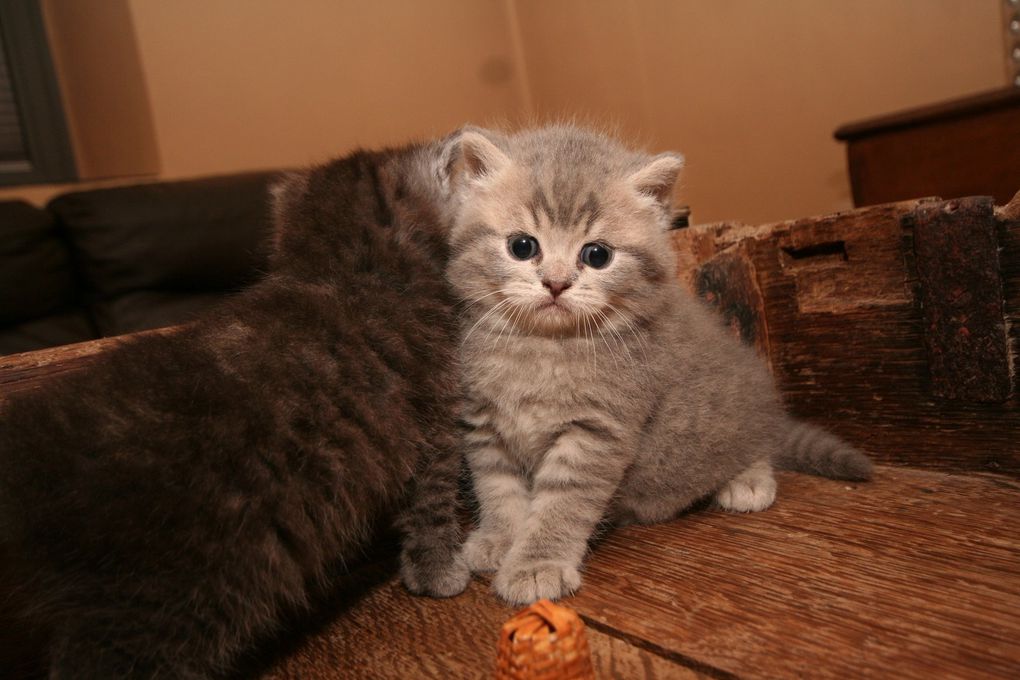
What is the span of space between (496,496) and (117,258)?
196 centimetres

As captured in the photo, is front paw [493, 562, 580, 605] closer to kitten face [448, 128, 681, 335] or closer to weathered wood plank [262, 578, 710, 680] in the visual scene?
weathered wood plank [262, 578, 710, 680]

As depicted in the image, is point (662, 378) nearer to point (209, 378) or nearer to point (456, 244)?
point (456, 244)

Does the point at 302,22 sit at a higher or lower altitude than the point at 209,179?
higher

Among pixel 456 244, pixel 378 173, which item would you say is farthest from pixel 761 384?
pixel 378 173

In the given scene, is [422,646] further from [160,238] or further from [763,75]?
[763,75]

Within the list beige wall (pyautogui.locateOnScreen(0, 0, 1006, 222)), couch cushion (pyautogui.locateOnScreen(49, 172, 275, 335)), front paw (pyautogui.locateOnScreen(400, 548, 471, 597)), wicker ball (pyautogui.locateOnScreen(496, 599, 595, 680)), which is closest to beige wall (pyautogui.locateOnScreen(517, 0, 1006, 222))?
beige wall (pyautogui.locateOnScreen(0, 0, 1006, 222))

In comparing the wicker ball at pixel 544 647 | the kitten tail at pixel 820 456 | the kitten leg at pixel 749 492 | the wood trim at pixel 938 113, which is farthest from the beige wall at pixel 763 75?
the wicker ball at pixel 544 647

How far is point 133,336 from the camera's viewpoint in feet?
3.24

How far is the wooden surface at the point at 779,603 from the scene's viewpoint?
2.57 ft

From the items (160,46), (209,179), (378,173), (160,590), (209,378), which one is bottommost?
(160,590)

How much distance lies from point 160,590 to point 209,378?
0.83ft

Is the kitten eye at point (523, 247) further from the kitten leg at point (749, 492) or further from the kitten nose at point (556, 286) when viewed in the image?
the kitten leg at point (749, 492)

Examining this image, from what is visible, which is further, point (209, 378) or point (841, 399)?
point (841, 399)

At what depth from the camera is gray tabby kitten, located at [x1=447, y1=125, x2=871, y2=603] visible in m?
1.09
